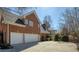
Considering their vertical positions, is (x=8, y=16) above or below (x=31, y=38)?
above

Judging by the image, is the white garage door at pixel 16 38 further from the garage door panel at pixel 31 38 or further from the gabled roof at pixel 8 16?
the gabled roof at pixel 8 16

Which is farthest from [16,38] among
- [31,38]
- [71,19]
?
[71,19]

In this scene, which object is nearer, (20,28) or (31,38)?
(20,28)

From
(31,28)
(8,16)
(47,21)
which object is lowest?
(31,28)

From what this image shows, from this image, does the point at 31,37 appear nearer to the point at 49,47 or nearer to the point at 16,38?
the point at 16,38

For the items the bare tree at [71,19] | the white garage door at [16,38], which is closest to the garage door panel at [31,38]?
the white garage door at [16,38]

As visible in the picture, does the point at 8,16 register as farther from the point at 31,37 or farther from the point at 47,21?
the point at 47,21

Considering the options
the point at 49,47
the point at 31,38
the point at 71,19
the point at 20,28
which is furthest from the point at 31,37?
the point at 71,19

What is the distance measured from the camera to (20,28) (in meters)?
5.00
